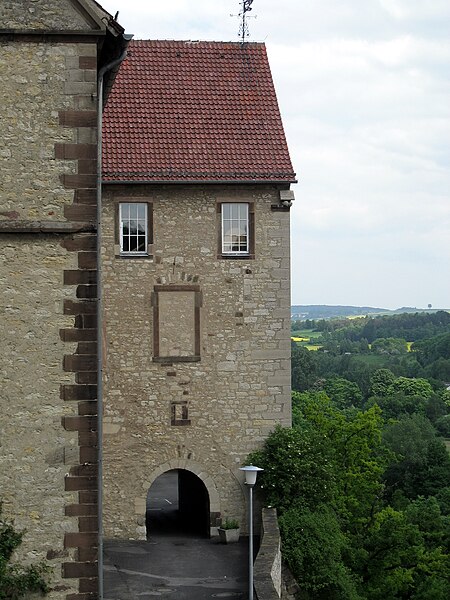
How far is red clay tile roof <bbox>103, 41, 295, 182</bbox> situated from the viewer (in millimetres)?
21188

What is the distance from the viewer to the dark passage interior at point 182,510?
22.2 meters

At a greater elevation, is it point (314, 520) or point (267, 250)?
point (267, 250)

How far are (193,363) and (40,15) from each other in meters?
9.51

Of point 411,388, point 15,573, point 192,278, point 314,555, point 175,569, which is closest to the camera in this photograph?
point 15,573

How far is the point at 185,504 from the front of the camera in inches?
948

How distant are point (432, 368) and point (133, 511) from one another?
4785 inches

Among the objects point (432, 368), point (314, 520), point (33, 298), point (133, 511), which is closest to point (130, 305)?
point (133, 511)

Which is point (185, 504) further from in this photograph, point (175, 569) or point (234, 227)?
point (234, 227)

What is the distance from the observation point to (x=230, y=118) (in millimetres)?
22266

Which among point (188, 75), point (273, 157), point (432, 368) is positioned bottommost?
point (432, 368)

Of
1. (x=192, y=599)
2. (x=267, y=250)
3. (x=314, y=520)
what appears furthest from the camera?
(x=267, y=250)

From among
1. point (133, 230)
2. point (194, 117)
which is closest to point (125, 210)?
point (133, 230)

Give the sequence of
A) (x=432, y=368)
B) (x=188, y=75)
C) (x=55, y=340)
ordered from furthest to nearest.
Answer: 1. (x=432, y=368)
2. (x=188, y=75)
3. (x=55, y=340)

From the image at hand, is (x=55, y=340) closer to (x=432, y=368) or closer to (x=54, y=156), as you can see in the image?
(x=54, y=156)
